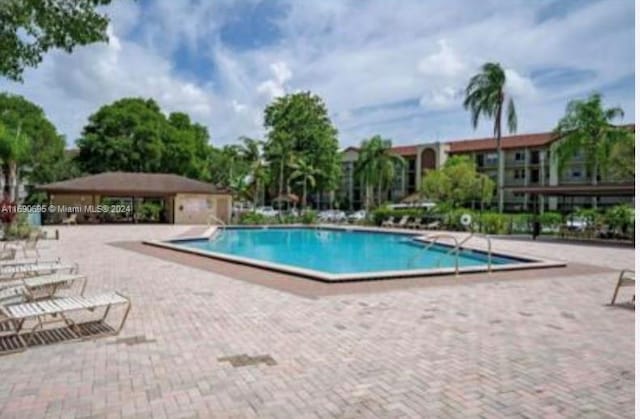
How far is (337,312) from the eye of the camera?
24.2 feet

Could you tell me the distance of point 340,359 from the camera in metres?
5.15

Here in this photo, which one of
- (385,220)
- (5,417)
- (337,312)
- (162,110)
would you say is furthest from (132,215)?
(5,417)

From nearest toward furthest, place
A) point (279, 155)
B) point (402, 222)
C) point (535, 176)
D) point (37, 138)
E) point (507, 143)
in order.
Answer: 1. point (402, 222)
2. point (37, 138)
3. point (279, 155)
4. point (535, 176)
5. point (507, 143)

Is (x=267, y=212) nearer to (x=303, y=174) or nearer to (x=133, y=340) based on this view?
(x=303, y=174)

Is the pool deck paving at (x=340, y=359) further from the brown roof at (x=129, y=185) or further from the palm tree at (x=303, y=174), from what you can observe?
the palm tree at (x=303, y=174)

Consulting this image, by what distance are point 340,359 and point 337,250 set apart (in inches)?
627

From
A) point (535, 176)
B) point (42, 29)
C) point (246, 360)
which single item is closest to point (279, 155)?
point (535, 176)

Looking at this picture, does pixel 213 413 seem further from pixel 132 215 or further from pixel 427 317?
pixel 132 215

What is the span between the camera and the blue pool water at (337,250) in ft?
53.3

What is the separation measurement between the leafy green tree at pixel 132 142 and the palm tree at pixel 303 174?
9.83 metres

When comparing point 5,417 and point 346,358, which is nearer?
point 5,417

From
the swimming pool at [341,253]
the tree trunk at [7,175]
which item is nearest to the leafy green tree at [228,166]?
the swimming pool at [341,253]

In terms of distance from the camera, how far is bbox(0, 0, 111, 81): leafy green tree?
5.88 meters

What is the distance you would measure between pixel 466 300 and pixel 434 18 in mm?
6720
